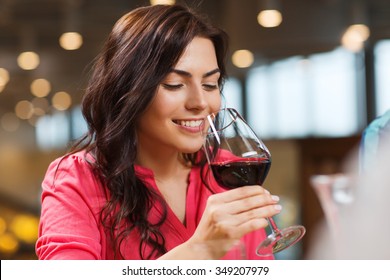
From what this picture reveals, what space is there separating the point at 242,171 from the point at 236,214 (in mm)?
80

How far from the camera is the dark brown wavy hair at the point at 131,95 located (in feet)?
3.00

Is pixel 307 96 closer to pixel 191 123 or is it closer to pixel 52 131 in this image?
pixel 52 131

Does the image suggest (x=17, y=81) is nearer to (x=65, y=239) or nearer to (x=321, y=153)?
(x=321, y=153)

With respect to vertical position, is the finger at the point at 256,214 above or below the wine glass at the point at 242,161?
below

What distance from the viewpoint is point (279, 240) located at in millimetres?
750

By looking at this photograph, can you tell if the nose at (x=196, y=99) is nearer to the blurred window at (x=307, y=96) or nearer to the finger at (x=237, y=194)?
the finger at (x=237, y=194)

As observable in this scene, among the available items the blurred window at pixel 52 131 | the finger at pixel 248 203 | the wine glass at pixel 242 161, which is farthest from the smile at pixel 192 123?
the blurred window at pixel 52 131

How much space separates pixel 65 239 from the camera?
2.78 ft

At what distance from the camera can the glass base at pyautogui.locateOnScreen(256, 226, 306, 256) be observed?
74cm

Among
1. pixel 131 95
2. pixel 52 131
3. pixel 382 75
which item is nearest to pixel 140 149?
pixel 131 95

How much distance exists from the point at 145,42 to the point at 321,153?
336cm

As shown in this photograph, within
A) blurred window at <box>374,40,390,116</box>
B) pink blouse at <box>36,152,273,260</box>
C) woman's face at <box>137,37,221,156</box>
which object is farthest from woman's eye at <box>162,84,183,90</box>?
blurred window at <box>374,40,390,116</box>

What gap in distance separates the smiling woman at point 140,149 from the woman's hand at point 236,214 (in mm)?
154
